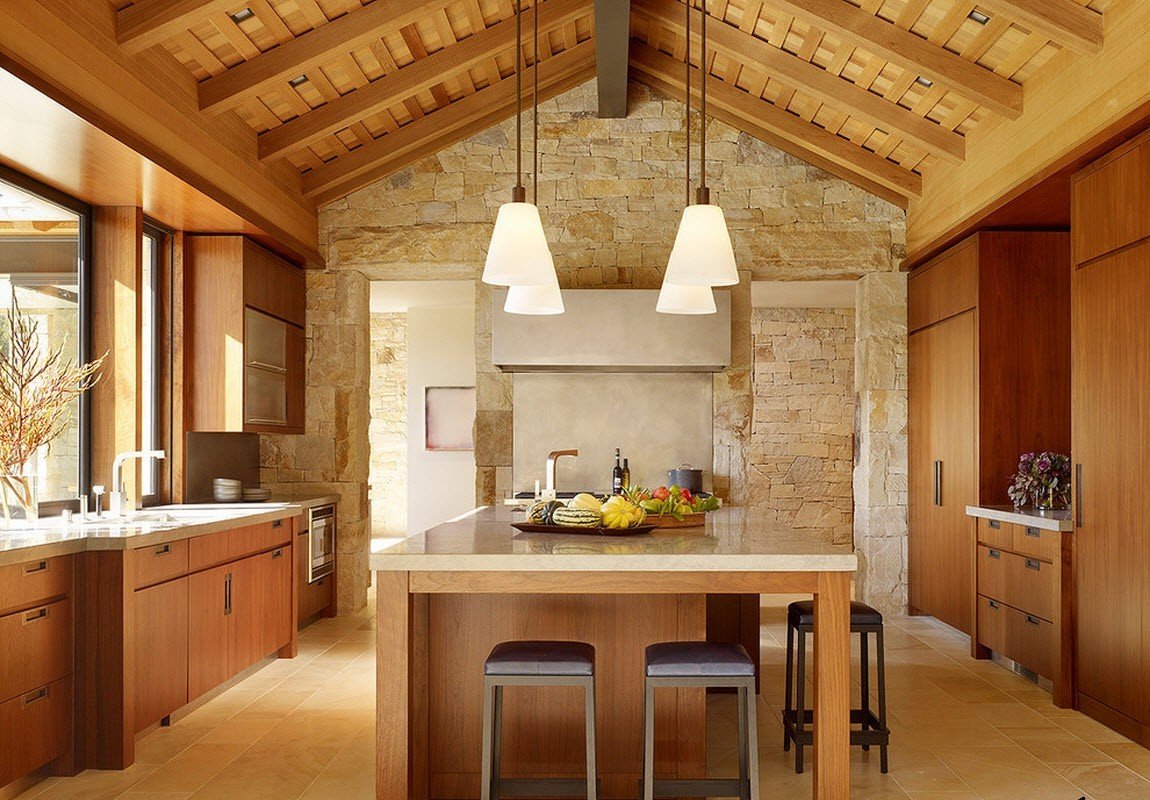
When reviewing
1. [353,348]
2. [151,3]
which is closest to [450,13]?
[151,3]

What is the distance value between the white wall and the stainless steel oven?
13.5 feet

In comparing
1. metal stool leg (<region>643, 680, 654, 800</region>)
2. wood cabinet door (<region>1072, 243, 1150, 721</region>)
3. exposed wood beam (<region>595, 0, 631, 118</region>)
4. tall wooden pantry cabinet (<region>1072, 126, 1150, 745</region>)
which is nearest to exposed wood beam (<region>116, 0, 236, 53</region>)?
exposed wood beam (<region>595, 0, 631, 118</region>)

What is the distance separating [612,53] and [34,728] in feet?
14.9

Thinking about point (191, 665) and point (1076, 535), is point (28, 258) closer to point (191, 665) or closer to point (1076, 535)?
point (191, 665)

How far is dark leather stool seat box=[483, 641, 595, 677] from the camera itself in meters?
2.84

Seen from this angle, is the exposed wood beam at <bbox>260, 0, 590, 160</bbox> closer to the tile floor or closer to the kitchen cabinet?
the kitchen cabinet

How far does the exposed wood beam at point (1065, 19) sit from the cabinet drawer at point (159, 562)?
13.9ft

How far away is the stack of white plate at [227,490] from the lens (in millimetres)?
6000

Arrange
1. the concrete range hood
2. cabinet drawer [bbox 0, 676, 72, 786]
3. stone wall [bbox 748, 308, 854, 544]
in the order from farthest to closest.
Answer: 1. stone wall [bbox 748, 308, 854, 544]
2. the concrete range hood
3. cabinet drawer [bbox 0, 676, 72, 786]

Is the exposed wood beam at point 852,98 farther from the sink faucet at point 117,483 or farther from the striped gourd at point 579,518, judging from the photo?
the sink faucet at point 117,483

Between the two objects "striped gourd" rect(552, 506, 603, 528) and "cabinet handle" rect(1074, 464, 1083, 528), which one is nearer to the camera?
"striped gourd" rect(552, 506, 603, 528)

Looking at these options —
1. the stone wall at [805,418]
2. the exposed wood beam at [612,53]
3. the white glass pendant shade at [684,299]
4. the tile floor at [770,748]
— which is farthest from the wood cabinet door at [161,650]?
the stone wall at [805,418]

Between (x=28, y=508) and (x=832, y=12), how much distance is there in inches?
175

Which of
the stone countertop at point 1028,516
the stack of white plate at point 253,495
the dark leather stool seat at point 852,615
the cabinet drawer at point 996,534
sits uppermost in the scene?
the stack of white plate at point 253,495
